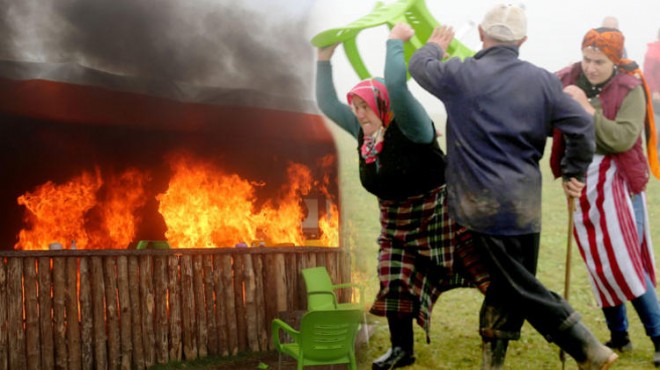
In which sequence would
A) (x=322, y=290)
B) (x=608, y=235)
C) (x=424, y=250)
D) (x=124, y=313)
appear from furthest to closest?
(x=124, y=313) → (x=322, y=290) → (x=608, y=235) → (x=424, y=250)

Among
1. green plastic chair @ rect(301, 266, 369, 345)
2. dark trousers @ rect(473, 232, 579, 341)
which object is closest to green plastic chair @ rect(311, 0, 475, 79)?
dark trousers @ rect(473, 232, 579, 341)

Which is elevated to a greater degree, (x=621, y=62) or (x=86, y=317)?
(x=621, y=62)

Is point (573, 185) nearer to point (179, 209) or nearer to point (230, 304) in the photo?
point (230, 304)

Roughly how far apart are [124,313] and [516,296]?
321cm

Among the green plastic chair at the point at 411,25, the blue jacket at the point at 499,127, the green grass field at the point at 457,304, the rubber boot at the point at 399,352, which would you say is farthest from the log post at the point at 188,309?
the blue jacket at the point at 499,127

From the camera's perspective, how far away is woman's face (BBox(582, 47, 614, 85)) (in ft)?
6.98

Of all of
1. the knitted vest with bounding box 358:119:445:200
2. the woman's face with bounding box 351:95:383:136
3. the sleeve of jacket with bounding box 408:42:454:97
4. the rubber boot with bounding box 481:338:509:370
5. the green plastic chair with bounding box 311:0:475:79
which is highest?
the green plastic chair with bounding box 311:0:475:79

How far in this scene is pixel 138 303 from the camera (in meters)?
4.67

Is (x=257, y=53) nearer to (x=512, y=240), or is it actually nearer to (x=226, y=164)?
(x=226, y=164)

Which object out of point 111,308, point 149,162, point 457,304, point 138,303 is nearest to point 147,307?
point 138,303

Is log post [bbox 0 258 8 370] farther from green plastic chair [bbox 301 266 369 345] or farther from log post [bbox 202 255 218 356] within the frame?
green plastic chair [bbox 301 266 369 345]

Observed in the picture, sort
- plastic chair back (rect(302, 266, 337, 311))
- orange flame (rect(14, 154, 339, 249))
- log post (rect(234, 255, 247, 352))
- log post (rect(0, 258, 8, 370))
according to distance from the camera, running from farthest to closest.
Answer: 1. orange flame (rect(14, 154, 339, 249))
2. log post (rect(234, 255, 247, 352))
3. log post (rect(0, 258, 8, 370))
4. plastic chair back (rect(302, 266, 337, 311))

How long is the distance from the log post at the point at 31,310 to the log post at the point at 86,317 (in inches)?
9.8

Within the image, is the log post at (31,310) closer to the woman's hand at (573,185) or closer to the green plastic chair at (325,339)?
the green plastic chair at (325,339)
